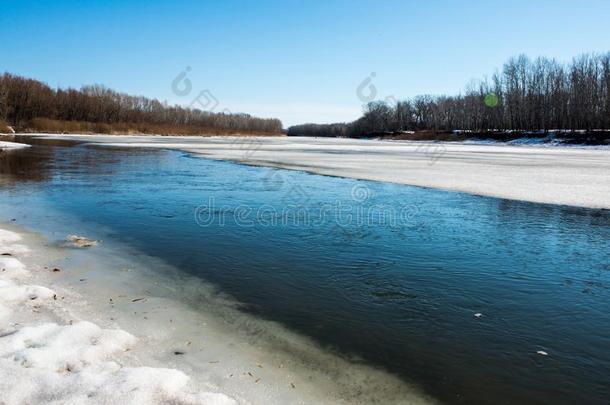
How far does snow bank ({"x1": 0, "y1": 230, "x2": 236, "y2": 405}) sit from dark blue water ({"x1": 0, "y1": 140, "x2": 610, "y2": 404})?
147cm

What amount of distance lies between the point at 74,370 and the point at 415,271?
14.0ft

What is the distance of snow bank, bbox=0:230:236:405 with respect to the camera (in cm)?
294

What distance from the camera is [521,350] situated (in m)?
3.98

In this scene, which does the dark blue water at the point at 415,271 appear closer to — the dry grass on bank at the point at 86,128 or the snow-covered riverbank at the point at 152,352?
the snow-covered riverbank at the point at 152,352

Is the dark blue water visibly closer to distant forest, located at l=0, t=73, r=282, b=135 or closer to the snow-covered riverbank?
the snow-covered riverbank

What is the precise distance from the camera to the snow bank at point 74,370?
9.64 feet

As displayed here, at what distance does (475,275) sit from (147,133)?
3369 inches

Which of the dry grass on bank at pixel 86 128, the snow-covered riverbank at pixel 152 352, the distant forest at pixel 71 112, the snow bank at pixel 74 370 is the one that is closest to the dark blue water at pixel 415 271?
the snow-covered riverbank at pixel 152 352

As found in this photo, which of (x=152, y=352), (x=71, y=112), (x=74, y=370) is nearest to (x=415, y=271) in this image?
(x=152, y=352)

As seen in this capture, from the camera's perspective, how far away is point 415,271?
20.2 ft

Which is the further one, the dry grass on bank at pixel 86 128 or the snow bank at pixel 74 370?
the dry grass on bank at pixel 86 128

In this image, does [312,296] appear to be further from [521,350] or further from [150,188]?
[150,188]

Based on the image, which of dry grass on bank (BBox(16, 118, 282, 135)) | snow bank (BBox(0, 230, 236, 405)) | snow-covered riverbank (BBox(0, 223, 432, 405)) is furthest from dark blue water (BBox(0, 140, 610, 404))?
dry grass on bank (BBox(16, 118, 282, 135))

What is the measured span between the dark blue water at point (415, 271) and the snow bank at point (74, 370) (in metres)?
1.47
